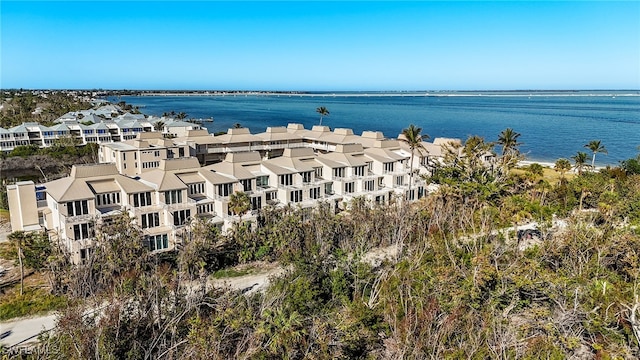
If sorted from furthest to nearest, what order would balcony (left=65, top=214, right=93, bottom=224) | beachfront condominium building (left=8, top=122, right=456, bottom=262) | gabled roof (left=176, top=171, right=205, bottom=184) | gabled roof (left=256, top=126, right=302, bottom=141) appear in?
gabled roof (left=256, top=126, right=302, bottom=141)
gabled roof (left=176, top=171, right=205, bottom=184)
beachfront condominium building (left=8, top=122, right=456, bottom=262)
balcony (left=65, top=214, right=93, bottom=224)

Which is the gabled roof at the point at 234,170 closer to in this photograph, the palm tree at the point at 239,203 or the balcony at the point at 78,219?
the palm tree at the point at 239,203

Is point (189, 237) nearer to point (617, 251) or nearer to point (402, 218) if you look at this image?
point (402, 218)

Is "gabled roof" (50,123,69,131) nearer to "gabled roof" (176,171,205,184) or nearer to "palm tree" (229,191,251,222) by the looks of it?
"gabled roof" (176,171,205,184)

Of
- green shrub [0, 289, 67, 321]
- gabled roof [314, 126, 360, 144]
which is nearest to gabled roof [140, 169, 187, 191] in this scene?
green shrub [0, 289, 67, 321]

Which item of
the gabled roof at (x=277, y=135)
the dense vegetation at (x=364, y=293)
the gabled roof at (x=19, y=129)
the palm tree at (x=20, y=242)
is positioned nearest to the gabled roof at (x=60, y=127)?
the gabled roof at (x=19, y=129)

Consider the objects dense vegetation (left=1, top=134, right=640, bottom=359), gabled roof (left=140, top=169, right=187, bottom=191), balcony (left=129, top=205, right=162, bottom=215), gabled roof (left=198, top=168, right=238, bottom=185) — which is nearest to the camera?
dense vegetation (left=1, top=134, right=640, bottom=359)

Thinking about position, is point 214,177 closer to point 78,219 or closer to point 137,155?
point 78,219
